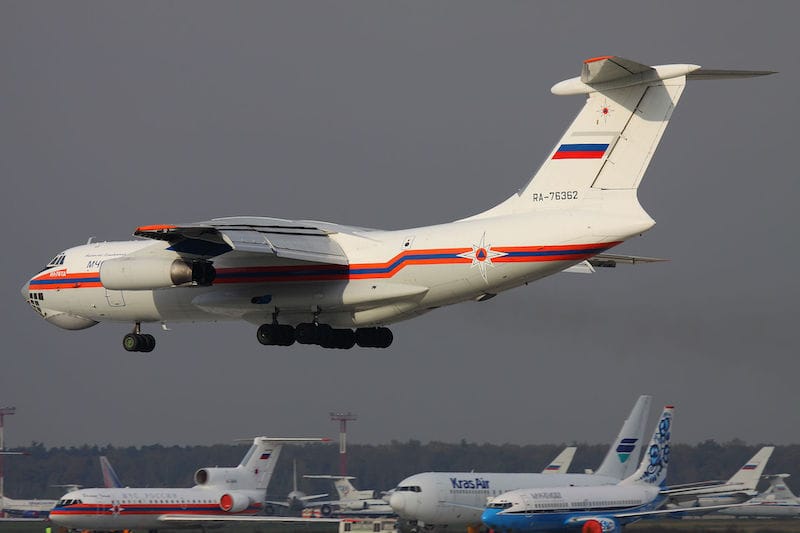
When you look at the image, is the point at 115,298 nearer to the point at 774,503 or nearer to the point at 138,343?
the point at 138,343

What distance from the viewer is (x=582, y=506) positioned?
31422 mm

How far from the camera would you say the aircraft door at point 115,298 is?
2327 centimetres

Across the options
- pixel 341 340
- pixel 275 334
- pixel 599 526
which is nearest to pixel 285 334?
pixel 275 334

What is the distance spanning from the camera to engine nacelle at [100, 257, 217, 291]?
20.1 metres

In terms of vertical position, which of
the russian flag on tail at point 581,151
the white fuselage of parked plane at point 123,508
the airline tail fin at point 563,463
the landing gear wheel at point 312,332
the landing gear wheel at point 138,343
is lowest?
the white fuselage of parked plane at point 123,508

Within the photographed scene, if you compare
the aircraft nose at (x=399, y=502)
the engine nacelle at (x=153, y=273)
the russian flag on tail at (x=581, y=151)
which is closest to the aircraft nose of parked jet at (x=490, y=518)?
the aircraft nose at (x=399, y=502)

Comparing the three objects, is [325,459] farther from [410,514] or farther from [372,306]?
[372,306]

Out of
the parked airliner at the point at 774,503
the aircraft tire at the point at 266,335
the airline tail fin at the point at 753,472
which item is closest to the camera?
the aircraft tire at the point at 266,335

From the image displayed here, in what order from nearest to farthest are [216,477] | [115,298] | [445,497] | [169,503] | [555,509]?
[115,298], [555,509], [445,497], [169,503], [216,477]

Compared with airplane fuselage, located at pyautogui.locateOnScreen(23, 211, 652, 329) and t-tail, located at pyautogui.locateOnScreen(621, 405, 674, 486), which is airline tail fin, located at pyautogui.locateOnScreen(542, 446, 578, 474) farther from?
airplane fuselage, located at pyautogui.locateOnScreen(23, 211, 652, 329)

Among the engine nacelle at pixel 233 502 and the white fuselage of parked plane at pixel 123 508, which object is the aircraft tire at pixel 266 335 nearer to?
the white fuselage of parked plane at pixel 123 508

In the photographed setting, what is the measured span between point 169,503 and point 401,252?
56.6 feet

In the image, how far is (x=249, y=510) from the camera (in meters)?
36.8

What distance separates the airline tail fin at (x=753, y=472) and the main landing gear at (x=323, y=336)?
20.5m
